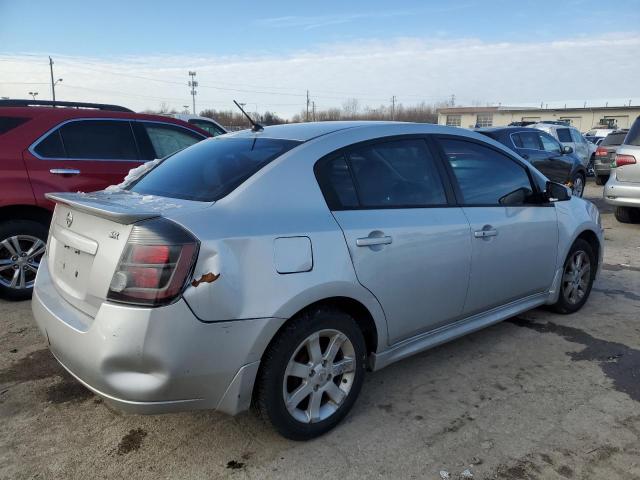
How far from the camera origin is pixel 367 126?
3.20 m

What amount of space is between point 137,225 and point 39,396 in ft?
5.36

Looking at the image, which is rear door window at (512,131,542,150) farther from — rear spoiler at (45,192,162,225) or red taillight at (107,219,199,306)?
red taillight at (107,219,199,306)

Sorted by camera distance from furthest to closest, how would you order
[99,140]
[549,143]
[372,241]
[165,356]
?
[549,143] → [99,140] → [372,241] → [165,356]

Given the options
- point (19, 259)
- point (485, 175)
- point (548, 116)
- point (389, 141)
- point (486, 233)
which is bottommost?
point (19, 259)

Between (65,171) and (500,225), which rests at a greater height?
(65,171)

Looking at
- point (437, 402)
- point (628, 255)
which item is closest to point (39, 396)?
point (437, 402)

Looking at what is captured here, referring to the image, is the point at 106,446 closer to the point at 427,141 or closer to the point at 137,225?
the point at 137,225

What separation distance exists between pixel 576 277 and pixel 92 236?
12.9 ft

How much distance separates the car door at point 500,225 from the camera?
347 cm

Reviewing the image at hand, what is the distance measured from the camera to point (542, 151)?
10.4 meters

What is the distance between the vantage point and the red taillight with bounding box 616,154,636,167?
831cm

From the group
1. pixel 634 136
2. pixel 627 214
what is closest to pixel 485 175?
pixel 634 136

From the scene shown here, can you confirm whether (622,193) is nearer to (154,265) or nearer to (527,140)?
(527,140)

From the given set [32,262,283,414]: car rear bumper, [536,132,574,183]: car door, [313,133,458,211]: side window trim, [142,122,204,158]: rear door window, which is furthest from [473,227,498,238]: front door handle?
[536,132,574,183]: car door
